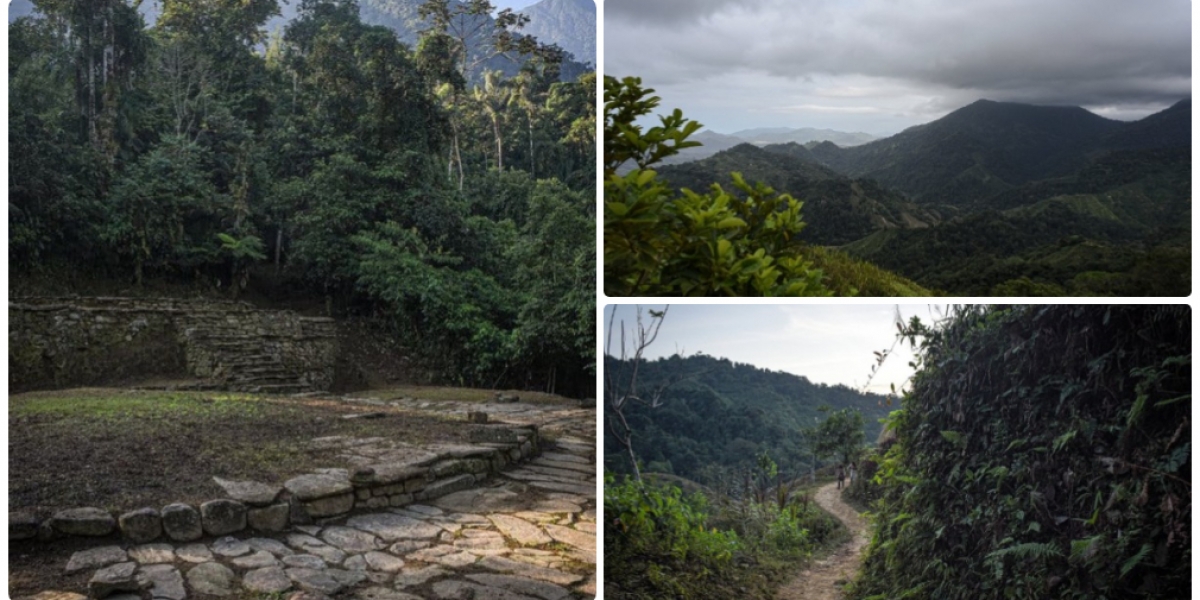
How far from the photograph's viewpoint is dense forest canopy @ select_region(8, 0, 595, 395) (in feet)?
9.52

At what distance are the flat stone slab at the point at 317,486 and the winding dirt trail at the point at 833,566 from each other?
1406 millimetres

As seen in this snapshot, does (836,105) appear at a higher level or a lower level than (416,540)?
higher

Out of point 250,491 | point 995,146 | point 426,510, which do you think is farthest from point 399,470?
point 995,146

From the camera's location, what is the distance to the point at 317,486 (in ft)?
9.39

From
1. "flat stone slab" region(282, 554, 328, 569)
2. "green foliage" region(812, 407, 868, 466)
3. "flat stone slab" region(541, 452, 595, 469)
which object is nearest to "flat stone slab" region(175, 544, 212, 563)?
"flat stone slab" region(282, 554, 328, 569)

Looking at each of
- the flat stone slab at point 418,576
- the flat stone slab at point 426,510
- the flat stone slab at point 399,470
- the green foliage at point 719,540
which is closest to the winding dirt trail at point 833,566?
the green foliage at point 719,540

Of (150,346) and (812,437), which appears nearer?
(812,437)

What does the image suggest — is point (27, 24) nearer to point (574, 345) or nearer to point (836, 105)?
point (574, 345)

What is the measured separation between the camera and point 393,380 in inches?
126

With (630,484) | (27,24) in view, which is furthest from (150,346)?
(630,484)

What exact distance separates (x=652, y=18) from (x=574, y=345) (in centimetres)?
121


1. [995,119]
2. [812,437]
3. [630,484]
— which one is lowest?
[630,484]

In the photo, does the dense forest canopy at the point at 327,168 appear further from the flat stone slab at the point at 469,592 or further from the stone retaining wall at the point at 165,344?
the flat stone slab at the point at 469,592

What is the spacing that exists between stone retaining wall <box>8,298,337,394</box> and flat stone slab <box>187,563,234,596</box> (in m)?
0.67
